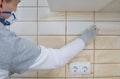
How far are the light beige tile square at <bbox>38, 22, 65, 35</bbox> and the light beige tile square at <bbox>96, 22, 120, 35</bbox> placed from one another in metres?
0.22

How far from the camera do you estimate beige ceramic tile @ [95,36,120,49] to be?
57.4 inches

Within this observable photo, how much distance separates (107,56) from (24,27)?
541 millimetres

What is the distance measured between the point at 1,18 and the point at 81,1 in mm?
386

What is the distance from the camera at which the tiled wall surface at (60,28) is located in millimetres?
1444

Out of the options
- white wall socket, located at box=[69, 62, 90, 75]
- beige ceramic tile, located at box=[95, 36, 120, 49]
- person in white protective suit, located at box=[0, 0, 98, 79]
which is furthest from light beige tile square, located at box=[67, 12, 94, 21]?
person in white protective suit, located at box=[0, 0, 98, 79]

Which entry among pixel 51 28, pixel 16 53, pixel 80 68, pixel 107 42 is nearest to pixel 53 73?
pixel 80 68

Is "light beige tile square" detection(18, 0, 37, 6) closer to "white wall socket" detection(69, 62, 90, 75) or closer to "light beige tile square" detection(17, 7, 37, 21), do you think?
"light beige tile square" detection(17, 7, 37, 21)

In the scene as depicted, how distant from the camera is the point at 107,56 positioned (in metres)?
1.47

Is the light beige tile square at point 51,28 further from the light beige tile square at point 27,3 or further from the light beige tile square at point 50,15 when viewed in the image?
the light beige tile square at point 27,3

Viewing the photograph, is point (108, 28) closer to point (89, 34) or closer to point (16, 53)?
point (89, 34)

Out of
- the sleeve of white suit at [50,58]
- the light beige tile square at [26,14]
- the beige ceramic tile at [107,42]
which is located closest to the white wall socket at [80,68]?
the beige ceramic tile at [107,42]

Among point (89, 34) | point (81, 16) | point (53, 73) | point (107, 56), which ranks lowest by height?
point (53, 73)

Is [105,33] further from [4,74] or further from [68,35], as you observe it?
[4,74]

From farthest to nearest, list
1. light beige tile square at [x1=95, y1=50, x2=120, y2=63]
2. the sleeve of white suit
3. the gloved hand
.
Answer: light beige tile square at [x1=95, y1=50, x2=120, y2=63] < the gloved hand < the sleeve of white suit
